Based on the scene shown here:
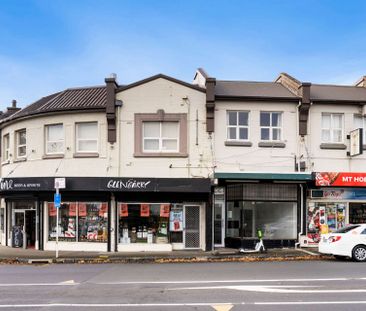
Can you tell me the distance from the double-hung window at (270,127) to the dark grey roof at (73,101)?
7162 mm

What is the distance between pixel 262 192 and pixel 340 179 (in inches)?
136

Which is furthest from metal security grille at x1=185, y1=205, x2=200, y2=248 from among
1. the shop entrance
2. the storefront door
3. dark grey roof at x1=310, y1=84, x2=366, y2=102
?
the shop entrance

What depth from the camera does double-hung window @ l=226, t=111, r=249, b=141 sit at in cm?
2275

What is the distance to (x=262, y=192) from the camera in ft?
75.5

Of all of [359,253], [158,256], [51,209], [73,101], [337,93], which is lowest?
[158,256]

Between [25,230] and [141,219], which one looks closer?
[141,219]

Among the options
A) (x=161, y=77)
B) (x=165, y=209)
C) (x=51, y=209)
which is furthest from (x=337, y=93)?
(x=51, y=209)

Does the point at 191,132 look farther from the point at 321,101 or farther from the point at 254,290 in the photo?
the point at 254,290

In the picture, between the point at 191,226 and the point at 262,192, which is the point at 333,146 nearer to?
the point at 262,192

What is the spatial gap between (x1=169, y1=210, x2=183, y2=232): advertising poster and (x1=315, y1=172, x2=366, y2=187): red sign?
6.18m

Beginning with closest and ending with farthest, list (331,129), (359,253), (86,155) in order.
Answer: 1. (359,253)
2. (86,155)
3. (331,129)

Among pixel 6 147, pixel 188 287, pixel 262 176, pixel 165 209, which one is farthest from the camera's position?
pixel 6 147

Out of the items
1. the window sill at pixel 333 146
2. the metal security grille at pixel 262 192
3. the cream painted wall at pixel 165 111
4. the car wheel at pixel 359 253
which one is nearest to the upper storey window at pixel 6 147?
the cream painted wall at pixel 165 111

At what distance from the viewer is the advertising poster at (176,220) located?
22562mm
